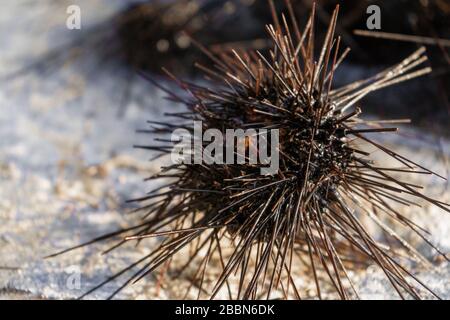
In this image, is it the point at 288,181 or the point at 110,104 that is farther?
the point at 110,104

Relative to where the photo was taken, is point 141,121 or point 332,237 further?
point 141,121

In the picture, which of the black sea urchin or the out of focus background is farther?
the out of focus background

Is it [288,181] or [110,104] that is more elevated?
[110,104]

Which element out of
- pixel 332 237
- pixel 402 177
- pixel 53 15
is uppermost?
pixel 53 15

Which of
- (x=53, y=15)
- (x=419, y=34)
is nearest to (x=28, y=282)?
(x=53, y=15)

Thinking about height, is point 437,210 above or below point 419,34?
below

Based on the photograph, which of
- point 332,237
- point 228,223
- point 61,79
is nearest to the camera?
point 228,223

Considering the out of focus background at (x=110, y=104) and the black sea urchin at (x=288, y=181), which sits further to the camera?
the out of focus background at (x=110, y=104)

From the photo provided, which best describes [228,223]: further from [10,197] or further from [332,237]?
[10,197]
